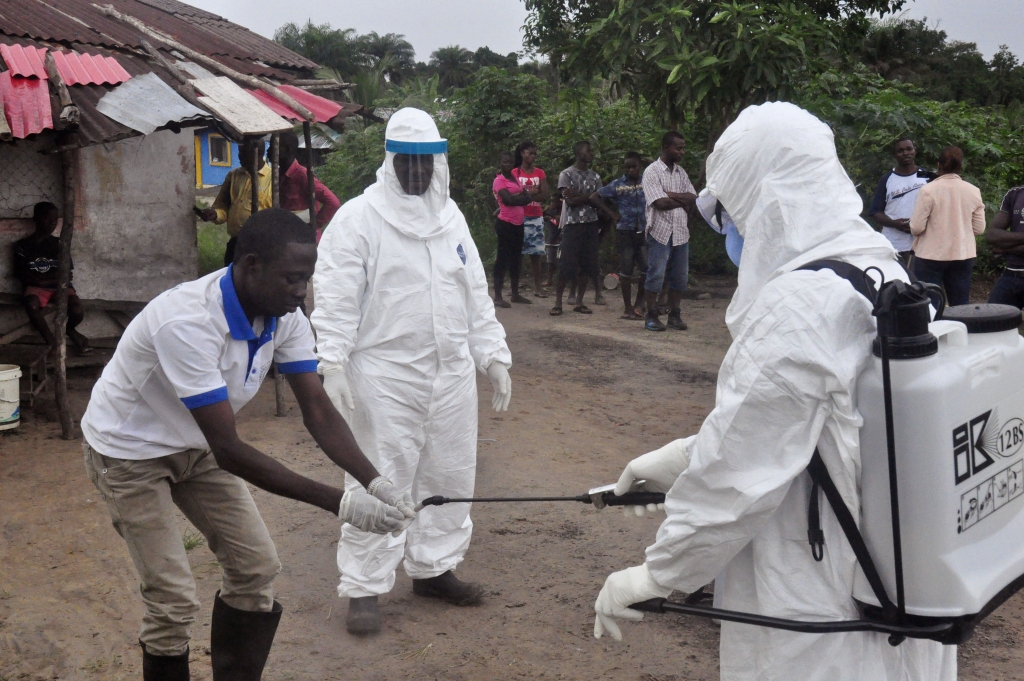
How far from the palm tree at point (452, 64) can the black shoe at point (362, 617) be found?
173 ft

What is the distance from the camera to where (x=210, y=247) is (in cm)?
1355

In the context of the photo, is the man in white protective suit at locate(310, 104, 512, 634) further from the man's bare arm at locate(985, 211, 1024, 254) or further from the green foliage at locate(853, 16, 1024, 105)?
the green foliage at locate(853, 16, 1024, 105)

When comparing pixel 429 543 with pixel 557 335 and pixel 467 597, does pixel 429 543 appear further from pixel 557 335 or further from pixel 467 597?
pixel 557 335

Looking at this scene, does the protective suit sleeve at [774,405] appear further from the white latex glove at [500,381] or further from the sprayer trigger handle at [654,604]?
the white latex glove at [500,381]

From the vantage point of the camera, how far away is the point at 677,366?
8641mm

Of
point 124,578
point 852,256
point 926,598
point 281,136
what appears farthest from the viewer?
point 281,136

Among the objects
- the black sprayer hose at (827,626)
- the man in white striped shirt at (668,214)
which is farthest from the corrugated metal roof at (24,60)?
the black sprayer hose at (827,626)

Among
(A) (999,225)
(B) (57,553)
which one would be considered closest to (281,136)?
(B) (57,553)

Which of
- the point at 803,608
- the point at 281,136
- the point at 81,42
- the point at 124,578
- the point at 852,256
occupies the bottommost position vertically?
the point at 124,578

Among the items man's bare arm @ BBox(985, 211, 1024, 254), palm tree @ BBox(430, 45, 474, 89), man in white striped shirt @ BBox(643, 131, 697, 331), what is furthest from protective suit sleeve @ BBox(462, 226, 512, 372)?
palm tree @ BBox(430, 45, 474, 89)

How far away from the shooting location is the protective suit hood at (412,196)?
13.1 feet

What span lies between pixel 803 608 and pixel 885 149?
10.8 metres

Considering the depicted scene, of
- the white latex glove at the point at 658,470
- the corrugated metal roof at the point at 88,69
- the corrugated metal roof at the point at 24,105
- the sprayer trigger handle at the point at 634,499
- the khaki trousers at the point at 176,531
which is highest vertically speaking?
the corrugated metal roof at the point at 88,69

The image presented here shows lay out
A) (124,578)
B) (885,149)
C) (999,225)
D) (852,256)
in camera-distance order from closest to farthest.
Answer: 1. (852,256)
2. (124,578)
3. (999,225)
4. (885,149)
